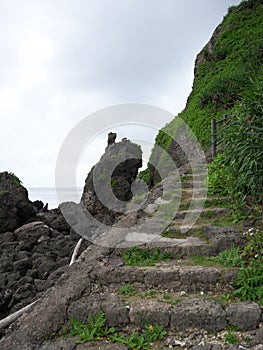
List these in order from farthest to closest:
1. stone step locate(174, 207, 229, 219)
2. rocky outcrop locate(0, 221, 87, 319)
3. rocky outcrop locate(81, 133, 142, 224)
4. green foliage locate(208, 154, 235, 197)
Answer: rocky outcrop locate(81, 133, 142, 224) < rocky outcrop locate(0, 221, 87, 319) < green foliage locate(208, 154, 235, 197) < stone step locate(174, 207, 229, 219)

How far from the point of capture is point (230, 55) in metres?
18.2

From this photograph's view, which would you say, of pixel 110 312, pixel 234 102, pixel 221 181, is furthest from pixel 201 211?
pixel 234 102

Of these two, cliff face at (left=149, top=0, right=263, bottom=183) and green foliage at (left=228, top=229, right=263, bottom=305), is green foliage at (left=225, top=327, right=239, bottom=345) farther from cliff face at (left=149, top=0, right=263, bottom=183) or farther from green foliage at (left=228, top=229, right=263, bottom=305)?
cliff face at (left=149, top=0, right=263, bottom=183)

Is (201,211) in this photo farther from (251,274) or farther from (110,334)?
(110,334)

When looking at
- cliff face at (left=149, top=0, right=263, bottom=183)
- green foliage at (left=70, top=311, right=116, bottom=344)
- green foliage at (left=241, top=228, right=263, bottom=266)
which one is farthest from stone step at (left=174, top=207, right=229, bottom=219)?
cliff face at (left=149, top=0, right=263, bottom=183)

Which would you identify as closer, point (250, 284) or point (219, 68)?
point (250, 284)

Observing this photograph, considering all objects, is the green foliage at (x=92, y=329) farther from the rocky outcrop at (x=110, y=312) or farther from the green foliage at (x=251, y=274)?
the green foliage at (x=251, y=274)

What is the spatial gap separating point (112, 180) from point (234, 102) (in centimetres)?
416

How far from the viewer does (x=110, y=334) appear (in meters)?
3.61

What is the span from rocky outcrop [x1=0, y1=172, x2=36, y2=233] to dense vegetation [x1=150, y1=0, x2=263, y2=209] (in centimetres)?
619

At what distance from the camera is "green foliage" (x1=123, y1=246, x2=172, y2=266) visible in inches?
190

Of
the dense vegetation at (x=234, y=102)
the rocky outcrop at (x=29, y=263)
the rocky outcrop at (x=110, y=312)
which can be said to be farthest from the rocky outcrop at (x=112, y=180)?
the rocky outcrop at (x=110, y=312)

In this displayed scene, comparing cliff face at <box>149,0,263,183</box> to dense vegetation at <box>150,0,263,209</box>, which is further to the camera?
cliff face at <box>149,0,263,183</box>

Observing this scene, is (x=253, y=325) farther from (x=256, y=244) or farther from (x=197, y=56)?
(x=197, y=56)
